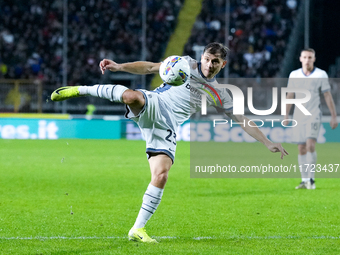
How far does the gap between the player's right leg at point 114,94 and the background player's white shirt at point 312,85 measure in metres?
4.98

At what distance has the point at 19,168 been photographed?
1230 centimetres

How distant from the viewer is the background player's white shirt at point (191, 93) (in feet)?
19.4

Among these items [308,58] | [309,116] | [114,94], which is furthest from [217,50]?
[309,116]

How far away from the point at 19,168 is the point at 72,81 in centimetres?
1200

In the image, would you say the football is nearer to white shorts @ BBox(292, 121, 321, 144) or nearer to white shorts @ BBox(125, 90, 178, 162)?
white shorts @ BBox(125, 90, 178, 162)

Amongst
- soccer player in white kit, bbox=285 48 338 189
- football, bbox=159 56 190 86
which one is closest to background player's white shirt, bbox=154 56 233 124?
football, bbox=159 56 190 86

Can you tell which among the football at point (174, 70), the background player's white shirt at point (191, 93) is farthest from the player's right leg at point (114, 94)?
the background player's white shirt at point (191, 93)

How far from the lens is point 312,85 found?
9820mm

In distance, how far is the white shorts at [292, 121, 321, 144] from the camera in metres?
9.83

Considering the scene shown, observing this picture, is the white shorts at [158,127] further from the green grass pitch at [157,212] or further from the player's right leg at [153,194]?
the green grass pitch at [157,212]

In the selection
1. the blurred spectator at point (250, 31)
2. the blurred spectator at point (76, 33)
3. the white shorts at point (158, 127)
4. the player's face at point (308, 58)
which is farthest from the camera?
the blurred spectator at point (76, 33)

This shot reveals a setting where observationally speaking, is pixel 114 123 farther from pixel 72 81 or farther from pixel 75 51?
pixel 75 51

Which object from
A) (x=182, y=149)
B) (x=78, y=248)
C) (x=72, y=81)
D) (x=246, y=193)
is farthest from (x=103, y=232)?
(x=72, y=81)

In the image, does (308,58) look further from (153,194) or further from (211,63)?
(153,194)
